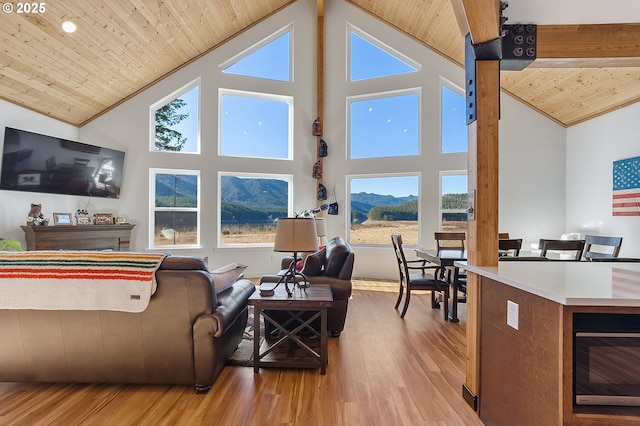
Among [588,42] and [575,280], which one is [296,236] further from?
[588,42]

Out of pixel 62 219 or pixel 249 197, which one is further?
pixel 249 197

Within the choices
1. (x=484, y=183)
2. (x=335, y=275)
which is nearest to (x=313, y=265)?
(x=335, y=275)

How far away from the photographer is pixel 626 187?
13.5ft

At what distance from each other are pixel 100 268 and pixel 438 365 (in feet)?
8.74

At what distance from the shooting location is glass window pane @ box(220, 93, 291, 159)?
20.1 feet

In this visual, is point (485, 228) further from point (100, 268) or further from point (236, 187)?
point (236, 187)

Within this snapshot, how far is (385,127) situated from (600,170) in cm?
347

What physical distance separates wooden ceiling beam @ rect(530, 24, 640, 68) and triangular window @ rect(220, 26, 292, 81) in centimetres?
498

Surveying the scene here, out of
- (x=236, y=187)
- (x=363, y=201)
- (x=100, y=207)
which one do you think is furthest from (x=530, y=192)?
(x=100, y=207)

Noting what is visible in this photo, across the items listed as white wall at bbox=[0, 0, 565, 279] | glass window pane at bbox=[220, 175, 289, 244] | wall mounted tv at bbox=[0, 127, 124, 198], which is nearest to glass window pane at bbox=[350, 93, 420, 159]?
white wall at bbox=[0, 0, 565, 279]

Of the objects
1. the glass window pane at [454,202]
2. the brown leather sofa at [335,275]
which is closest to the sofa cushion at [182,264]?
the brown leather sofa at [335,275]

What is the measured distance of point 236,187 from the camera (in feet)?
20.3

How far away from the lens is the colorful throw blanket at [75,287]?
2.03 m

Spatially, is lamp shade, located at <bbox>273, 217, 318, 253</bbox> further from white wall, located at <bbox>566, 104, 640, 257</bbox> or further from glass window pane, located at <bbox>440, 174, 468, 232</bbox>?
white wall, located at <bbox>566, 104, 640, 257</bbox>
